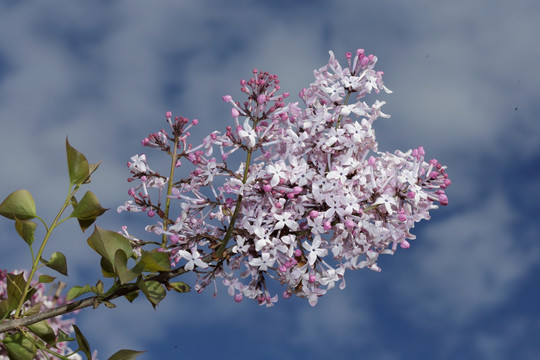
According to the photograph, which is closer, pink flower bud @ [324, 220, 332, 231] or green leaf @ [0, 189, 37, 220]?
pink flower bud @ [324, 220, 332, 231]

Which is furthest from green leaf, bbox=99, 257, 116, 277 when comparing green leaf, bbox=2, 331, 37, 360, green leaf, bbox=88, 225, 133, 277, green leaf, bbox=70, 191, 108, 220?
green leaf, bbox=2, 331, 37, 360

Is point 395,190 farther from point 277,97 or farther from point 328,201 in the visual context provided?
point 277,97

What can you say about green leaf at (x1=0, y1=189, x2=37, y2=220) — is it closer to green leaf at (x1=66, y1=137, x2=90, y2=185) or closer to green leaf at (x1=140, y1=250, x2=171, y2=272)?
green leaf at (x1=66, y1=137, x2=90, y2=185)

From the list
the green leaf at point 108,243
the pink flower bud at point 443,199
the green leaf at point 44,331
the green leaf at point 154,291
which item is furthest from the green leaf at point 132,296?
the pink flower bud at point 443,199

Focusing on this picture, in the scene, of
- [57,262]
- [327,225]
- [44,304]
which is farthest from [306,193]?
[44,304]

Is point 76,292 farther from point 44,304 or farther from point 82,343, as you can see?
point 44,304

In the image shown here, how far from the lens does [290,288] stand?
2928 millimetres

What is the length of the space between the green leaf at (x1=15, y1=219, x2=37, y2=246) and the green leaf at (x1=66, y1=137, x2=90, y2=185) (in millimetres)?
261

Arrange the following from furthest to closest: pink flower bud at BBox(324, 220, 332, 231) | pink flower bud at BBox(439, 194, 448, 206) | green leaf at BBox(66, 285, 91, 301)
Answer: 1. pink flower bud at BBox(439, 194, 448, 206)
2. green leaf at BBox(66, 285, 91, 301)
3. pink flower bud at BBox(324, 220, 332, 231)

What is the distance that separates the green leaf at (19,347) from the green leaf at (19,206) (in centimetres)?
54

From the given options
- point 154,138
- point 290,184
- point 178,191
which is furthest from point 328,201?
point 154,138

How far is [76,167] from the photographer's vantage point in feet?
A: 9.16

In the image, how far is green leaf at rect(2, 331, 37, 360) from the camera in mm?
2803

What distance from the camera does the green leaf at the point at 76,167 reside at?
9.07ft
